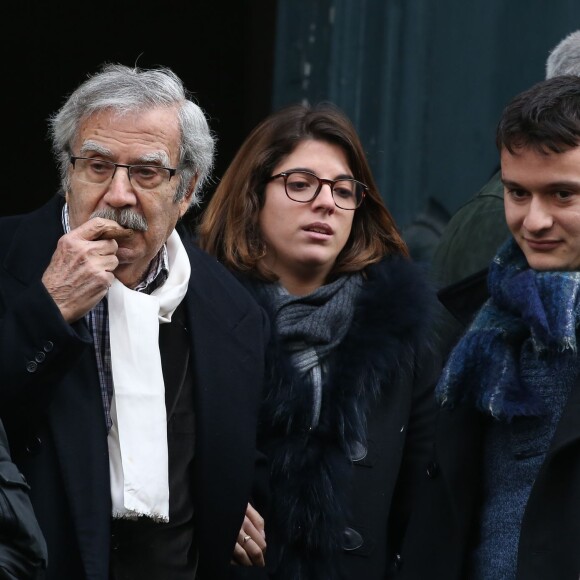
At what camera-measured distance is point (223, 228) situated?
444 centimetres

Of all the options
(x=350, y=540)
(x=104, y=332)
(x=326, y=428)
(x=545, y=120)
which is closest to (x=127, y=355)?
(x=104, y=332)

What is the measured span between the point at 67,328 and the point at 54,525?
44cm

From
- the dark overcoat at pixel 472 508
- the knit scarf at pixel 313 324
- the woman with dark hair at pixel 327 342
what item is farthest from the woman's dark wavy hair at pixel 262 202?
the dark overcoat at pixel 472 508

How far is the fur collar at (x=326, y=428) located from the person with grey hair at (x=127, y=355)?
0.78 feet

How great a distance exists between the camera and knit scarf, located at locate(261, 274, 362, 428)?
164 inches

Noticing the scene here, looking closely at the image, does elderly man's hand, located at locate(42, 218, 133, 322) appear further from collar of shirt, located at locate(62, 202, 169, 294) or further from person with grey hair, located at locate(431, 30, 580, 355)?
person with grey hair, located at locate(431, 30, 580, 355)

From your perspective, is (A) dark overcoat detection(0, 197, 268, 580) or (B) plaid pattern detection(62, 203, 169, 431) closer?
(A) dark overcoat detection(0, 197, 268, 580)

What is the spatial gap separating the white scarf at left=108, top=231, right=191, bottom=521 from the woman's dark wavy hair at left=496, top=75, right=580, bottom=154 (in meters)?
0.92

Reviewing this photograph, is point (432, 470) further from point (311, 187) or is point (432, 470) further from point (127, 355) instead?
point (311, 187)

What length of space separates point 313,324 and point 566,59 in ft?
3.45

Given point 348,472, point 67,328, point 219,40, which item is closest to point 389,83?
point 219,40

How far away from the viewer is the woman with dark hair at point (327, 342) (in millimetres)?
4059

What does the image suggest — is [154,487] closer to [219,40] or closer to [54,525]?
[54,525]

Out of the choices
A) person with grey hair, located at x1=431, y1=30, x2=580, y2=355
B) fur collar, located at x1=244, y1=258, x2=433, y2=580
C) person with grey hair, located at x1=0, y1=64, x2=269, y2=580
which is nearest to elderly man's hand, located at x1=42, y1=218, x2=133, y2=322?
person with grey hair, located at x1=0, y1=64, x2=269, y2=580
